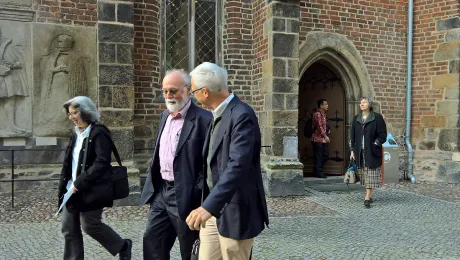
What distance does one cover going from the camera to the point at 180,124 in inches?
127

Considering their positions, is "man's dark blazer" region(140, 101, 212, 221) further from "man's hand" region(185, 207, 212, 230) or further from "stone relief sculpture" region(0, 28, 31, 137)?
"stone relief sculpture" region(0, 28, 31, 137)

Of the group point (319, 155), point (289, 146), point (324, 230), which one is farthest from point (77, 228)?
point (319, 155)

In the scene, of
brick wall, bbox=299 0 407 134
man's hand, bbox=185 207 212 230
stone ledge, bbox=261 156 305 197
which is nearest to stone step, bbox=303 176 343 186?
stone ledge, bbox=261 156 305 197

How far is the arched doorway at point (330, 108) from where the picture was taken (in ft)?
34.1

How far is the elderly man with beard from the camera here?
3016mm

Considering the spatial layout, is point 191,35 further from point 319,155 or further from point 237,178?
point 237,178

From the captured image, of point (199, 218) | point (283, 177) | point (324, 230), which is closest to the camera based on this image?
point (199, 218)

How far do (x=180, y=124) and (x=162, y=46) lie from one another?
5522 mm

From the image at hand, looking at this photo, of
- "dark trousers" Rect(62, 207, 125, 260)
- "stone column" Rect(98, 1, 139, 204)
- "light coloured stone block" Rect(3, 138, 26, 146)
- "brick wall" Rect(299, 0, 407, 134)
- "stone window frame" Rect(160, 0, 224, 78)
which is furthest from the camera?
"brick wall" Rect(299, 0, 407, 134)

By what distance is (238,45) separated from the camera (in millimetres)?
8812

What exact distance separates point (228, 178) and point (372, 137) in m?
5.10

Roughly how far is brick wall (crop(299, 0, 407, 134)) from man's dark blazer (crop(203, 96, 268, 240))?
734 cm

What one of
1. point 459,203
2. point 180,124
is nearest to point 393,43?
point 459,203

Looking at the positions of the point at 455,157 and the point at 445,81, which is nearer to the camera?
the point at 455,157
